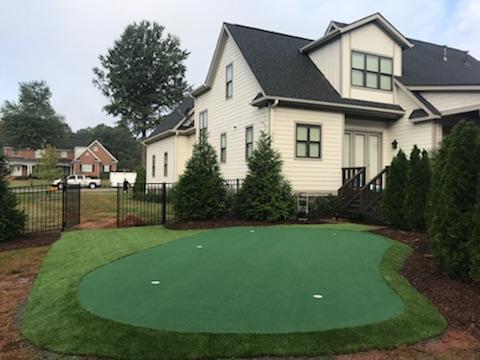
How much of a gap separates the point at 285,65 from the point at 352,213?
6.49m

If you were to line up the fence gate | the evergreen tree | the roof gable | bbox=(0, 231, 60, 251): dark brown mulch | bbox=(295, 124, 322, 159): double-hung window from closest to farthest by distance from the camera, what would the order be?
bbox=(0, 231, 60, 251): dark brown mulch, the fence gate, bbox=(295, 124, 322, 159): double-hung window, the roof gable, the evergreen tree

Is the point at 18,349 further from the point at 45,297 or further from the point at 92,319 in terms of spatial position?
the point at 45,297

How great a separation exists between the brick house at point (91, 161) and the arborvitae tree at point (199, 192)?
184ft

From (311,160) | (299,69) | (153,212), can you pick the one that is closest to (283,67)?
(299,69)

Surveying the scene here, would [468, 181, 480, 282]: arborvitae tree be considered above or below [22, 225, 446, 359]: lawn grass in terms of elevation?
above

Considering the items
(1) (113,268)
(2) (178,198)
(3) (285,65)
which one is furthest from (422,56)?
(1) (113,268)

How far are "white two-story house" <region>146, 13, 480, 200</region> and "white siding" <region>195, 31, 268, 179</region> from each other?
4 cm

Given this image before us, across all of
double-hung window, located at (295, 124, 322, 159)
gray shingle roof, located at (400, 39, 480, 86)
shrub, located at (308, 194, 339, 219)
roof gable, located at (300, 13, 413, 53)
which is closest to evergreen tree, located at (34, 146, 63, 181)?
roof gable, located at (300, 13, 413, 53)

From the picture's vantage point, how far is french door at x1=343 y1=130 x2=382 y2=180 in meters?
15.7

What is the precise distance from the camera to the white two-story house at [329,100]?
1412 centimetres

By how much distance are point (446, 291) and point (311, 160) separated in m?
9.60

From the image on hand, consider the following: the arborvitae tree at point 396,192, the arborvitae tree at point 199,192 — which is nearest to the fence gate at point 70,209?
the arborvitae tree at point 199,192

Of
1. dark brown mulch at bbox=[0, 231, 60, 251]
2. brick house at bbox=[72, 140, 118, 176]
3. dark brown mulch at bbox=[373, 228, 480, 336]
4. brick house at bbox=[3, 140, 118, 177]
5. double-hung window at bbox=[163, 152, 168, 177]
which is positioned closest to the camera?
dark brown mulch at bbox=[373, 228, 480, 336]

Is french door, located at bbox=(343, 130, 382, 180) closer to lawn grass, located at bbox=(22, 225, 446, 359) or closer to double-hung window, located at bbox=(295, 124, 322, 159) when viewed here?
double-hung window, located at bbox=(295, 124, 322, 159)
